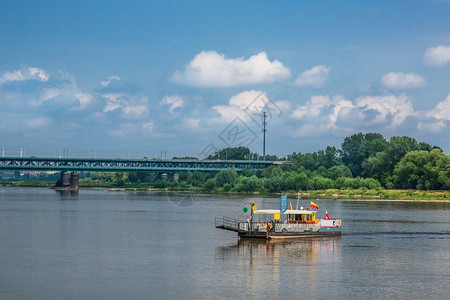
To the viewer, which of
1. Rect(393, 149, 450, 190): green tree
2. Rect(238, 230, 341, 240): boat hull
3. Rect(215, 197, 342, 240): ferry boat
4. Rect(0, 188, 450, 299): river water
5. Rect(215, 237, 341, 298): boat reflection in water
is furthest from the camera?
Rect(393, 149, 450, 190): green tree

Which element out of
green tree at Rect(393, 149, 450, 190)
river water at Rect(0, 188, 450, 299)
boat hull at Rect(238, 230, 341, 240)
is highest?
green tree at Rect(393, 149, 450, 190)

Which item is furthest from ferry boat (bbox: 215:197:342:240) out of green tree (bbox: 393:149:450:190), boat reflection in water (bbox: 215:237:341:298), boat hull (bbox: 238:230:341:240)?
green tree (bbox: 393:149:450:190)

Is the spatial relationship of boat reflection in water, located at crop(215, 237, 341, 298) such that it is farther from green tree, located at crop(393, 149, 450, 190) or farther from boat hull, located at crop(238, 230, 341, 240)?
green tree, located at crop(393, 149, 450, 190)

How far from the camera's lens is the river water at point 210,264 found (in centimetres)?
4128

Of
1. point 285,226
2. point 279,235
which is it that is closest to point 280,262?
point 279,235

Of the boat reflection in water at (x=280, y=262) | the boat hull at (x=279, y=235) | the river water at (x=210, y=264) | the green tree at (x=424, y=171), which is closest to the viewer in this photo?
the river water at (x=210, y=264)

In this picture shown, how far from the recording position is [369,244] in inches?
2586

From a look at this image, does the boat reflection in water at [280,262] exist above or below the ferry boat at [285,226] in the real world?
below

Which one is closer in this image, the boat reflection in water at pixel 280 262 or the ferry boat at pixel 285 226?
the boat reflection in water at pixel 280 262

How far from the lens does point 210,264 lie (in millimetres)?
51188

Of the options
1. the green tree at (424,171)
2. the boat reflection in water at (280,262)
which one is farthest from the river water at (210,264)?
the green tree at (424,171)

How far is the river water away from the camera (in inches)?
1625

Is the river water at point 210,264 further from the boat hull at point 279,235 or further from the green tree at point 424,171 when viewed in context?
the green tree at point 424,171

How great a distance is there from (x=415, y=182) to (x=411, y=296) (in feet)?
452
